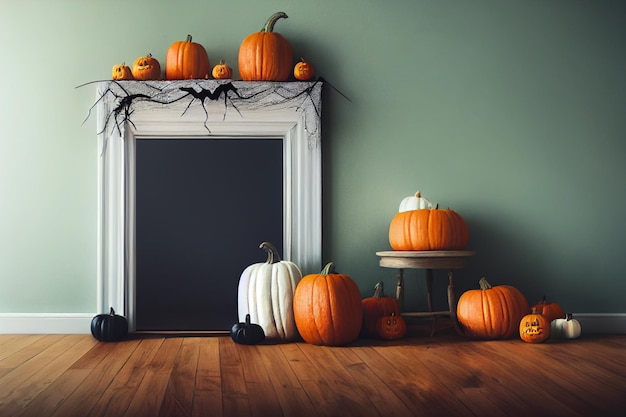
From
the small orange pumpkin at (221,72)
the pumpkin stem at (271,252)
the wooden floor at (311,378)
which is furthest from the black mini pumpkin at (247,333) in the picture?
the small orange pumpkin at (221,72)

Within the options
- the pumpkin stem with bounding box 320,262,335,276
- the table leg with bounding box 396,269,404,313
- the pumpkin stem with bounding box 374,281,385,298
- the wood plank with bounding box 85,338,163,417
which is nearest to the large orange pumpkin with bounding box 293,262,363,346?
the pumpkin stem with bounding box 320,262,335,276

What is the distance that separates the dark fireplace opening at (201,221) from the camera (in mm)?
3885

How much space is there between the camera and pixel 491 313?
346 centimetres

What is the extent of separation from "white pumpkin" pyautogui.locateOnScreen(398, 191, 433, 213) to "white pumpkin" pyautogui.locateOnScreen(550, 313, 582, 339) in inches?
36.8

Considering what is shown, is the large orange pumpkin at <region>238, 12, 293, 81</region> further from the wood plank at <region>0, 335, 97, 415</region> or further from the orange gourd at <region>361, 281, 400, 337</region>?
the wood plank at <region>0, 335, 97, 415</region>

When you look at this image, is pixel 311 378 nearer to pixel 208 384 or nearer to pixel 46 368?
pixel 208 384

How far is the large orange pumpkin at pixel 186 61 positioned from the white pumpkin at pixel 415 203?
1367 millimetres

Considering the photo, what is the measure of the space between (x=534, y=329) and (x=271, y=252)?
1433mm

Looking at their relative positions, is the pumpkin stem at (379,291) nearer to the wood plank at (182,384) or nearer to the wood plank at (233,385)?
the wood plank at (233,385)

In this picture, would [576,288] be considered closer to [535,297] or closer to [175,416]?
[535,297]

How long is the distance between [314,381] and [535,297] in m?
1.95

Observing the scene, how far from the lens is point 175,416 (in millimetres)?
2029

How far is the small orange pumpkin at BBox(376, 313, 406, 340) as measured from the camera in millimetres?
3471

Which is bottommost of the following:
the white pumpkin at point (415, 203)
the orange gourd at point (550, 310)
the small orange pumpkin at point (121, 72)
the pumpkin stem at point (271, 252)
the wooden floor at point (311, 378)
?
the wooden floor at point (311, 378)
